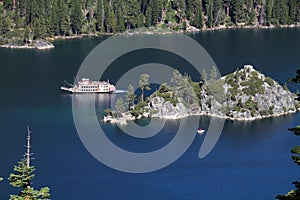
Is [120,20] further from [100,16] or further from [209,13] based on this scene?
[209,13]

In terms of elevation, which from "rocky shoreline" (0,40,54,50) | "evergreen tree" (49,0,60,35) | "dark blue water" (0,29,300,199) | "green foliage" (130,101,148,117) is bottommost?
"dark blue water" (0,29,300,199)

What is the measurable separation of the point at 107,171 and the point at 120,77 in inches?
1693

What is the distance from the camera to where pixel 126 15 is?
171 metres

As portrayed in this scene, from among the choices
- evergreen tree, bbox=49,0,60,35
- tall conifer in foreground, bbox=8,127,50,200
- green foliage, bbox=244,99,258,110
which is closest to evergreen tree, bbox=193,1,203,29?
evergreen tree, bbox=49,0,60,35

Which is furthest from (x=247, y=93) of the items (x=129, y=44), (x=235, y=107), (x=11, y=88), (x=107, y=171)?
(x=129, y=44)

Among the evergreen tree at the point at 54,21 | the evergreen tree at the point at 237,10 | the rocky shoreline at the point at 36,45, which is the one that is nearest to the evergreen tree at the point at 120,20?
the evergreen tree at the point at 54,21

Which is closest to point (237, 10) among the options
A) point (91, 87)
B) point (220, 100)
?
point (91, 87)

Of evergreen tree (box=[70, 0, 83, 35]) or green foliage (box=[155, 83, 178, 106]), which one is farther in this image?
evergreen tree (box=[70, 0, 83, 35])

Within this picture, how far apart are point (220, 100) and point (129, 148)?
59.2 feet

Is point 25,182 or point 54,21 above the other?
point 54,21

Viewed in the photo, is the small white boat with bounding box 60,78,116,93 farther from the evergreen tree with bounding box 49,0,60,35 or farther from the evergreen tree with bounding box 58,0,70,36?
the evergreen tree with bounding box 58,0,70,36

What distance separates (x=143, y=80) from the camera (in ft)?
301

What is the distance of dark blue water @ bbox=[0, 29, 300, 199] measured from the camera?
199 feet

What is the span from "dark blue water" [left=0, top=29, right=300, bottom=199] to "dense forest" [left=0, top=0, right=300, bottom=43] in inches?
1931
